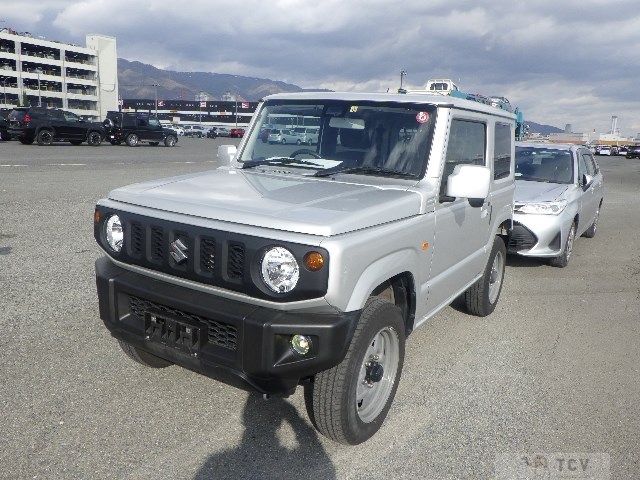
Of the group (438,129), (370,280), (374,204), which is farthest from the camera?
(438,129)

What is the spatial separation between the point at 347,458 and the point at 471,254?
82.7 inches

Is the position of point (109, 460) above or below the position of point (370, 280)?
below

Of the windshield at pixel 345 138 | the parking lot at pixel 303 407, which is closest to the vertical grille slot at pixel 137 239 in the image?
the parking lot at pixel 303 407

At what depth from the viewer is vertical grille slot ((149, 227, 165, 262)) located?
2.98 metres

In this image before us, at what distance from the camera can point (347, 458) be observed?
303 cm

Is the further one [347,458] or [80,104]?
[80,104]

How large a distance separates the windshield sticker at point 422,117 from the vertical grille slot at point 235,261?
5.78 feet

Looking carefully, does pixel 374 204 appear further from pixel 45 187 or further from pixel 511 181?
pixel 45 187

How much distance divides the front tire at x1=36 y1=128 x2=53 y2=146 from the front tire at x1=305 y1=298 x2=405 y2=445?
27.2 metres

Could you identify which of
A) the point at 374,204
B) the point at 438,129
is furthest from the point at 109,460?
the point at 438,129

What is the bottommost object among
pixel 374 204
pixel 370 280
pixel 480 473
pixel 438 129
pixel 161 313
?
pixel 480 473

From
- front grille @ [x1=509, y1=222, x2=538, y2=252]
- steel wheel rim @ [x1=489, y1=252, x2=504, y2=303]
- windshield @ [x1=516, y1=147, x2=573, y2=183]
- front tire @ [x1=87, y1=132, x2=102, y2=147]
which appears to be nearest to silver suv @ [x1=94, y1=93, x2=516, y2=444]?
steel wheel rim @ [x1=489, y1=252, x2=504, y2=303]

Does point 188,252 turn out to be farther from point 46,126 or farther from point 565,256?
point 46,126

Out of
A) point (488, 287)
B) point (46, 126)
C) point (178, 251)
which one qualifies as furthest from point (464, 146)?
point (46, 126)
